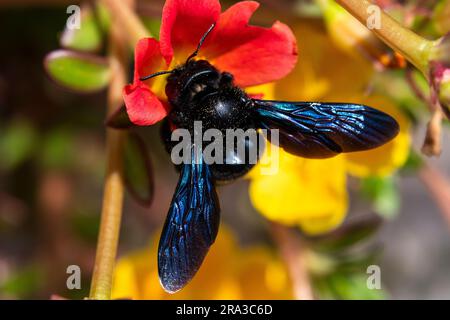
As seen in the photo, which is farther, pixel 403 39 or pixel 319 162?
pixel 319 162

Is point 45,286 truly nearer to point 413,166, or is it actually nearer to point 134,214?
point 134,214

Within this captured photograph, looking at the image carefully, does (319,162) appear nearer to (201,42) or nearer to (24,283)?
(201,42)

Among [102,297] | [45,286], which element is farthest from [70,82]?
[45,286]

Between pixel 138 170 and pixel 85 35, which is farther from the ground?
pixel 85 35

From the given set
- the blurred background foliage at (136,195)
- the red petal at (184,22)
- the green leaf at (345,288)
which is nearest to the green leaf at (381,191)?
the blurred background foliage at (136,195)

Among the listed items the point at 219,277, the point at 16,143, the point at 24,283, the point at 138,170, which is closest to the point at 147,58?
the point at 138,170

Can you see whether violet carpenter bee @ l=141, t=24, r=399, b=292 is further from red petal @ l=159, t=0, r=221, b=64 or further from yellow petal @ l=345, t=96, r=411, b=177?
yellow petal @ l=345, t=96, r=411, b=177
